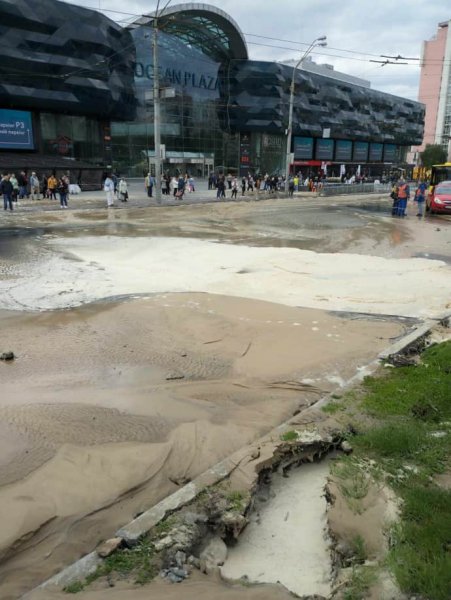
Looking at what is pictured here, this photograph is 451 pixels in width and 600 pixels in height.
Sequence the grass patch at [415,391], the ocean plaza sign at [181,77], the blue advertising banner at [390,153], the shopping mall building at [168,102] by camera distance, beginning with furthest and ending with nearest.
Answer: the blue advertising banner at [390,153] < the ocean plaza sign at [181,77] < the shopping mall building at [168,102] < the grass patch at [415,391]

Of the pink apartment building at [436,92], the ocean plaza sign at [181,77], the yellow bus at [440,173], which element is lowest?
the yellow bus at [440,173]

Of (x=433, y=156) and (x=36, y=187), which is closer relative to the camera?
(x=36, y=187)

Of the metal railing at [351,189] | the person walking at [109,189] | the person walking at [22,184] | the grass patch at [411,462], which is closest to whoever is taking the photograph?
the grass patch at [411,462]

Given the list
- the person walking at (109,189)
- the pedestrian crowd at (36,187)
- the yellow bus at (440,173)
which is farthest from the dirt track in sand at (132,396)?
the yellow bus at (440,173)

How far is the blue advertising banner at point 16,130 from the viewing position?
38003 mm

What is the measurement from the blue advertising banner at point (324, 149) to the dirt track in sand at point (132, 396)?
73.7 m

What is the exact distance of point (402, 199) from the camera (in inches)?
1038

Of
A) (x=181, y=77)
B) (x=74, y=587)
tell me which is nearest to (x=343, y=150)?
(x=181, y=77)

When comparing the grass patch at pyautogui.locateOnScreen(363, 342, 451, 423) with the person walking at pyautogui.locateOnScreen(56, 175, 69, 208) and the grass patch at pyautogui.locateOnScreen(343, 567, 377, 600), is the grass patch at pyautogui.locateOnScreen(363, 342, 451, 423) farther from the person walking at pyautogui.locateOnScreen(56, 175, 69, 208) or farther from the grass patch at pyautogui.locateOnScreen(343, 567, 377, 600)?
the person walking at pyautogui.locateOnScreen(56, 175, 69, 208)

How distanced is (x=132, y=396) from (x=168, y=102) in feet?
187

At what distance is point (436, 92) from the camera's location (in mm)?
130375

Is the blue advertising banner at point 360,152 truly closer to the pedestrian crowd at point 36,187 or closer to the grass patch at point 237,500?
the pedestrian crowd at point 36,187

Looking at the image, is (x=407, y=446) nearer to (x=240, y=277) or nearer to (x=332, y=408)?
(x=332, y=408)

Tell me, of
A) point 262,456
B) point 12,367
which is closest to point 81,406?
point 12,367
